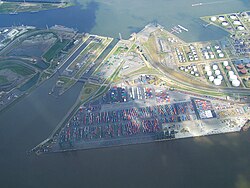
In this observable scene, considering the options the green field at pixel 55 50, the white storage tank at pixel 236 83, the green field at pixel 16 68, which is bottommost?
the white storage tank at pixel 236 83

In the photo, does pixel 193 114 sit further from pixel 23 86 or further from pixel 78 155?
pixel 23 86

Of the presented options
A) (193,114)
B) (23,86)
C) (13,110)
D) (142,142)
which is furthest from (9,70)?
(193,114)

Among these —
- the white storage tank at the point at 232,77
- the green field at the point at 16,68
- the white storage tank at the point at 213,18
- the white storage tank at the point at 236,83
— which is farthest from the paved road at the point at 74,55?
the white storage tank at the point at 236,83

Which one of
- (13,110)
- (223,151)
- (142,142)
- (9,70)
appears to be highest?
(9,70)

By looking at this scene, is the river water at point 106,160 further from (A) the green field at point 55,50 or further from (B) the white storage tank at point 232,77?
(B) the white storage tank at point 232,77

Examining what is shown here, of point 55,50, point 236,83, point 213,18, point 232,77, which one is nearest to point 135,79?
point 232,77
